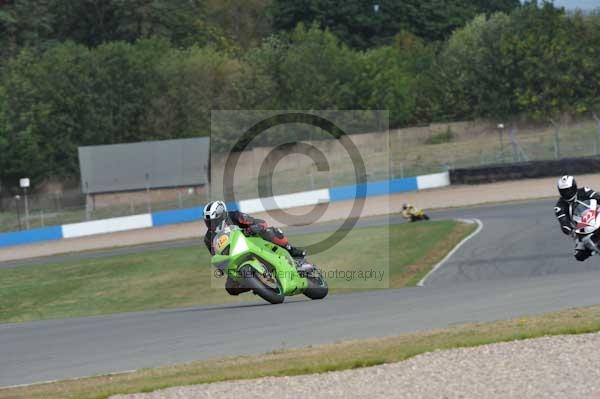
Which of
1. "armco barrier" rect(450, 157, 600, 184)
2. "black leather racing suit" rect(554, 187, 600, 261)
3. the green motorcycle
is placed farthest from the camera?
"armco barrier" rect(450, 157, 600, 184)

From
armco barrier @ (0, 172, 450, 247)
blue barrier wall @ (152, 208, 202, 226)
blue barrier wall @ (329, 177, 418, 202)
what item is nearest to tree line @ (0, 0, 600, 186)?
armco barrier @ (0, 172, 450, 247)

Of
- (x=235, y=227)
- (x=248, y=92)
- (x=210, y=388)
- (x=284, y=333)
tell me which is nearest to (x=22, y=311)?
(x=235, y=227)

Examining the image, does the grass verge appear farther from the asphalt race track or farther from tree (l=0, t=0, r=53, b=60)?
tree (l=0, t=0, r=53, b=60)

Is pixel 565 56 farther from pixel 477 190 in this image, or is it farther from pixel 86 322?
pixel 86 322

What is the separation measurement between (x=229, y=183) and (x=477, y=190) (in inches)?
473

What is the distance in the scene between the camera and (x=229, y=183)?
48.9 meters

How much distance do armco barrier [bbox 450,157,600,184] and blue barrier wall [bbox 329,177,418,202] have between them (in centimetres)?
215

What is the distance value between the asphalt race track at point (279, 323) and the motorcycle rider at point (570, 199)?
583 millimetres

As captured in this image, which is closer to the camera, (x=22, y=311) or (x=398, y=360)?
(x=398, y=360)

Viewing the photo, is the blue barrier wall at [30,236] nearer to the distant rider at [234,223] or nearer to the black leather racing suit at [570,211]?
the distant rider at [234,223]

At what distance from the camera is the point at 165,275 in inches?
1139

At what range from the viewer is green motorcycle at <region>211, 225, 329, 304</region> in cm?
1574

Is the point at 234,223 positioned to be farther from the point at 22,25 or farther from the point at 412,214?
the point at 22,25

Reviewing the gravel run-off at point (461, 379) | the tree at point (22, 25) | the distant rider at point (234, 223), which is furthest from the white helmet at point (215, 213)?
the tree at point (22, 25)
